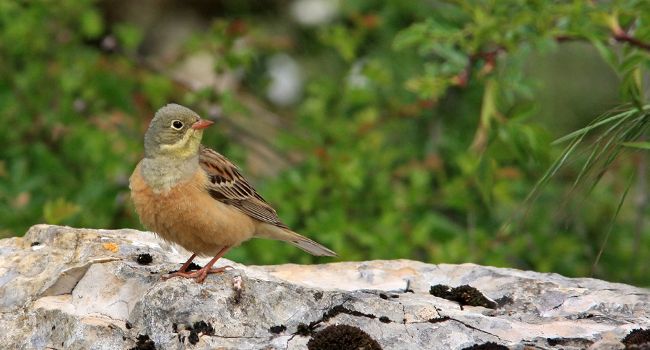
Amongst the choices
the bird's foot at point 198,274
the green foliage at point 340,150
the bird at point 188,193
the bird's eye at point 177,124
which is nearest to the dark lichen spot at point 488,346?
the bird's foot at point 198,274

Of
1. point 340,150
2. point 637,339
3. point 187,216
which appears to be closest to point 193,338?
point 187,216

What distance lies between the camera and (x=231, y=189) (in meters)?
6.42

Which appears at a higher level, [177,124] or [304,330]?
[177,124]

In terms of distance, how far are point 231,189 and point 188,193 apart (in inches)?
17.1

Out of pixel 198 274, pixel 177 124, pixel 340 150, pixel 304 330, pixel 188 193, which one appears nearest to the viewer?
pixel 304 330

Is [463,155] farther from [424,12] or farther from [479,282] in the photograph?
[479,282]

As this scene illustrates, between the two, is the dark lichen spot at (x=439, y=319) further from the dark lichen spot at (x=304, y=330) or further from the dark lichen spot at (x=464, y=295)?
the dark lichen spot at (x=304, y=330)

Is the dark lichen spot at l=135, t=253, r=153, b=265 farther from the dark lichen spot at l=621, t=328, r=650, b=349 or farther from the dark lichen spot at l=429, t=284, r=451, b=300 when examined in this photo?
the dark lichen spot at l=621, t=328, r=650, b=349

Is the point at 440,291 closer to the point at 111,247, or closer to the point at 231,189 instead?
the point at 231,189

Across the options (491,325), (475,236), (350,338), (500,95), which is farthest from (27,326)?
(475,236)

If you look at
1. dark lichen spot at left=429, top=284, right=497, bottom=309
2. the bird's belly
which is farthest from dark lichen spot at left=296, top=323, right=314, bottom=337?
the bird's belly

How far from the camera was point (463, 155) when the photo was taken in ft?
31.6

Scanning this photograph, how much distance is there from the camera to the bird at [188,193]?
595 centimetres

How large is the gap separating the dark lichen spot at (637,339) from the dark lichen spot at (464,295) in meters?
0.92
